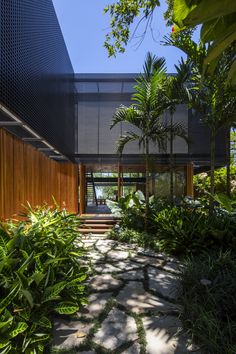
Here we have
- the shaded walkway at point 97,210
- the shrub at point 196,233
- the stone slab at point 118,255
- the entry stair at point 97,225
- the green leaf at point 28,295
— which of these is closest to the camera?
the green leaf at point 28,295

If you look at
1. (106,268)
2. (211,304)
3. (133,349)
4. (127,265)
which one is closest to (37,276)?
(133,349)

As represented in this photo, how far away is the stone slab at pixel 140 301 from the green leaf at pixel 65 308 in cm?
71

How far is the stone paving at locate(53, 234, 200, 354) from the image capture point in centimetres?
210

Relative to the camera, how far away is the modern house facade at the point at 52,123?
156 inches

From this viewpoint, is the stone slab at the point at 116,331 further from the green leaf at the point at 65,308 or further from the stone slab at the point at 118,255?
Result: the stone slab at the point at 118,255

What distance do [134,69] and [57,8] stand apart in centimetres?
361

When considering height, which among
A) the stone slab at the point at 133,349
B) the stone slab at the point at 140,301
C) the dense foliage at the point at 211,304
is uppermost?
the dense foliage at the point at 211,304

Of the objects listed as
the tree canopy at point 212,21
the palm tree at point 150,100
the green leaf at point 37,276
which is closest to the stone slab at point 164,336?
the green leaf at point 37,276

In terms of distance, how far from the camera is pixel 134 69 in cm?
941

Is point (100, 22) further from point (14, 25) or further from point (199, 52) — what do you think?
point (199, 52)

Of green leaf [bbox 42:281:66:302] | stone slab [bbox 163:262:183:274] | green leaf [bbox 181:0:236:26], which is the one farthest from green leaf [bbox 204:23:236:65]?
stone slab [bbox 163:262:183:274]

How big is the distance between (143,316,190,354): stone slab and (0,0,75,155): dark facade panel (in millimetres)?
3330

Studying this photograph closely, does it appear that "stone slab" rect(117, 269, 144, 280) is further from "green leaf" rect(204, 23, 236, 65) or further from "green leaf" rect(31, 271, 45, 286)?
"green leaf" rect(204, 23, 236, 65)

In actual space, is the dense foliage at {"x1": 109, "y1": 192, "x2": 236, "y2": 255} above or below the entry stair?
above
